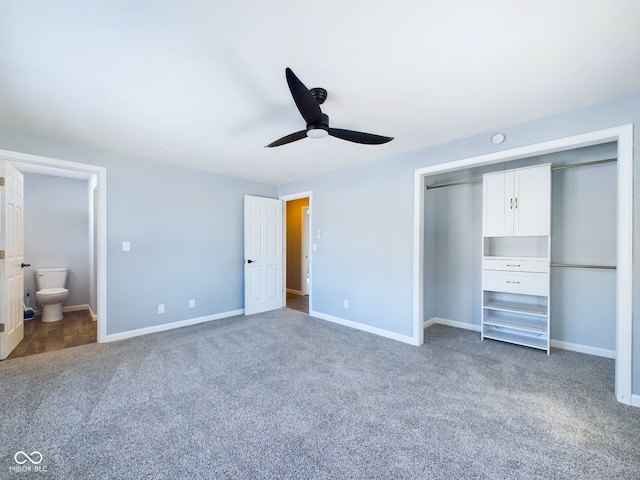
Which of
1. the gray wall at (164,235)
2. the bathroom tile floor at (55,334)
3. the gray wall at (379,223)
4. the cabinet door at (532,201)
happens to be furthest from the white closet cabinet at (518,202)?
the bathroom tile floor at (55,334)

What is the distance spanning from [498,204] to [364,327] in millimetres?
2317

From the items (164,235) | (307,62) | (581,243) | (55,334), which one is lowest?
(55,334)

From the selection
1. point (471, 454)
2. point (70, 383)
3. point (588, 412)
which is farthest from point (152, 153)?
point (588, 412)

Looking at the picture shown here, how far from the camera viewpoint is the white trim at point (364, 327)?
3.48 m

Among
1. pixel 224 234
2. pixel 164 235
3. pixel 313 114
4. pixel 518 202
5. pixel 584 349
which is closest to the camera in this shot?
pixel 313 114

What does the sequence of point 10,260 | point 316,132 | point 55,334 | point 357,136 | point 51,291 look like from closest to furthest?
point 316,132, point 357,136, point 10,260, point 55,334, point 51,291

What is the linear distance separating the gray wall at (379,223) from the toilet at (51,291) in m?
3.93

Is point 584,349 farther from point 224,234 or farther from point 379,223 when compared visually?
point 224,234

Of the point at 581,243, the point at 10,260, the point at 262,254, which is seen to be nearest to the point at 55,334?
the point at 10,260

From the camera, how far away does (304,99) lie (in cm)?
171

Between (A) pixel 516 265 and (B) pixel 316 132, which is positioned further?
(A) pixel 516 265

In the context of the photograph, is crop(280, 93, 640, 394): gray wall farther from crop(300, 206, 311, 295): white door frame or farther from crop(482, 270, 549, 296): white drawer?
crop(300, 206, 311, 295): white door frame

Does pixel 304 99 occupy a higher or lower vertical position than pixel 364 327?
higher

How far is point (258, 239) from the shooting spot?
487 centimetres
